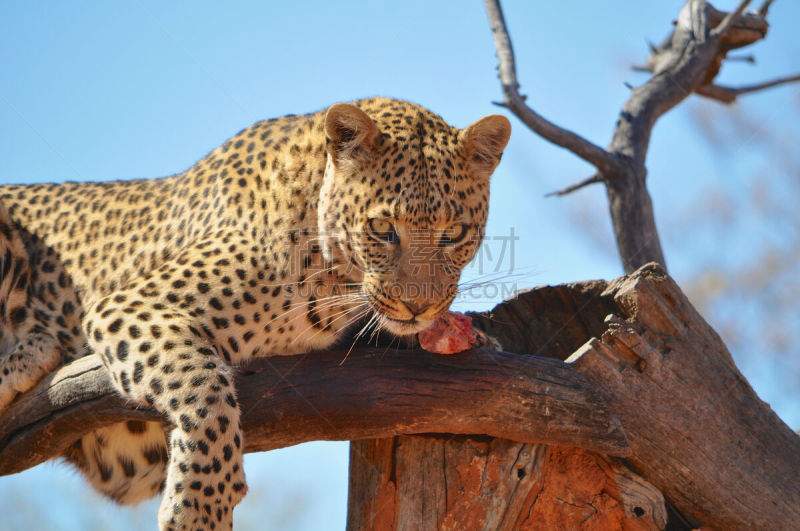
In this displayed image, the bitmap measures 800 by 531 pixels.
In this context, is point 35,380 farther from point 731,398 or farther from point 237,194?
point 731,398

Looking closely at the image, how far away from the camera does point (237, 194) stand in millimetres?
6488

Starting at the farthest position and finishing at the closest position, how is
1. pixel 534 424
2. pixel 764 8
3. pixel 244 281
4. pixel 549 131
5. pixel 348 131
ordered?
1. pixel 764 8
2. pixel 549 131
3. pixel 348 131
4. pixel 244 281
5. pixel 534 424

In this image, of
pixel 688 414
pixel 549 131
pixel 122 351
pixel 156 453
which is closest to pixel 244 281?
pixel 122 351

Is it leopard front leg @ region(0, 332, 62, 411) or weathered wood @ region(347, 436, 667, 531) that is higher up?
weathered wood @ region(347, 436, 667, 531)

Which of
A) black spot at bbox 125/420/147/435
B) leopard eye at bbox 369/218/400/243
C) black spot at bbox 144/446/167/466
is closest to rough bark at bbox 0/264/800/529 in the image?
black spot at bbox 125/420/147/435

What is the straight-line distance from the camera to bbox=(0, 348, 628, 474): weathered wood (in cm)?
553

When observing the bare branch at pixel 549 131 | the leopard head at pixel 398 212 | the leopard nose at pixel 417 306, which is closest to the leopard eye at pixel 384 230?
the leopard head at pixel 398 212

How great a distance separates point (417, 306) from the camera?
580 centimetres

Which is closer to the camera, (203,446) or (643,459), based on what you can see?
(203,446)

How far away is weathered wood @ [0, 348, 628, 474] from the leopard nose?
1.04ft

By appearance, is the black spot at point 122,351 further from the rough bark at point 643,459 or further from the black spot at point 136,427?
the rough bark at point 643,459

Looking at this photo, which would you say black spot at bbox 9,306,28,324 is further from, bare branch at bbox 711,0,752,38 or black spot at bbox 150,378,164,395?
bare branch at bbox 711,0,752,38

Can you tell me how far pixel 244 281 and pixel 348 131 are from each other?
133 centimetres

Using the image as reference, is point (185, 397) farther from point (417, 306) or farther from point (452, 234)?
point (452, 234)
